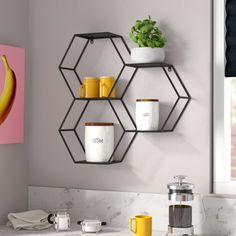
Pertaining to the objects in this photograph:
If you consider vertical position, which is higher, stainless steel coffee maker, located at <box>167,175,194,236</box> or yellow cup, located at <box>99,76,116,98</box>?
yellow cup, located at <box>99,76,116,98</box>

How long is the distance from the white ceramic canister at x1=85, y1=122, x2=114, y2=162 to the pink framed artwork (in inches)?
16.7

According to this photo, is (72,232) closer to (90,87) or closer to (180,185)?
(180,185)

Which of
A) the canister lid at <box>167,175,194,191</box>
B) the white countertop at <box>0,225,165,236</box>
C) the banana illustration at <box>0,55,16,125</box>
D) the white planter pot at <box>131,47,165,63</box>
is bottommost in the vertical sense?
the white countertop at <box>0,225,165,236</box>

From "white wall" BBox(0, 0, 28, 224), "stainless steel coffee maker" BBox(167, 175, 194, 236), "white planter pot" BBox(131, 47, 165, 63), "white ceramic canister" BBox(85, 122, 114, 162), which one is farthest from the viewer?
"white wall" BBox(0, 0, 28, 224)

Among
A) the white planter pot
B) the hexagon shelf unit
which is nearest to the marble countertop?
the hexagon shelf unit

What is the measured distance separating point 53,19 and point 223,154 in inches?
47.0

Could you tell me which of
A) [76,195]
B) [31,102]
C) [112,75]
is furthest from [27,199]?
[112,75]

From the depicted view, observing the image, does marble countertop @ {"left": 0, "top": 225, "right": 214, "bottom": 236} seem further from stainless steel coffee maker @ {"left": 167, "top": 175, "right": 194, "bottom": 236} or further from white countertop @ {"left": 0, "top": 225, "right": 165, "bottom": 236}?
stainless steel coffee maker @ {"left": 167, "top": 175, "right": 194, "bottom": 236}

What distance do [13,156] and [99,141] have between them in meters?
0.53

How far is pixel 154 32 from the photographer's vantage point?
283 cm

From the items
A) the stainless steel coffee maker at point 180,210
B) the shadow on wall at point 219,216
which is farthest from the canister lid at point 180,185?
the shadow on wall at point 219,216

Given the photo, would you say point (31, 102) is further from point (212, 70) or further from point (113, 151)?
point (212, 70)

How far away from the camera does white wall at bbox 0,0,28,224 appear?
121 inches

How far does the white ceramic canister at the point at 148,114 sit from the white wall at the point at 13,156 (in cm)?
75
